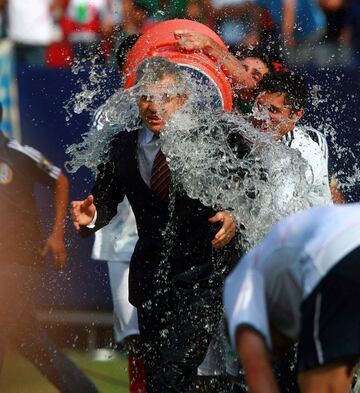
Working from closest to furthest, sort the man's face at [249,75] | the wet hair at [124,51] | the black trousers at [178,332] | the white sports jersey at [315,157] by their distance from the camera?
1. the black trousers at [178,332]
2. the white sports jersey at [315,157]
3. the man's face at [249,75]
4. the wet hair at [124,51]

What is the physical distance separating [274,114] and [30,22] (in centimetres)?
318

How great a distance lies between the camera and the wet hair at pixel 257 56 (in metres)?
6.30

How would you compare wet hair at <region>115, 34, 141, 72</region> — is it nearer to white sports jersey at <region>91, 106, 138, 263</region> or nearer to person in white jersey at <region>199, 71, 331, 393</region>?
person in white jersey at <region>199, 71, 331, 393</region>

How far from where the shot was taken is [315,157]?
18.2 feet

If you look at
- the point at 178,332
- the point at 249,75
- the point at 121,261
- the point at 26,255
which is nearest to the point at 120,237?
the point at 121,261

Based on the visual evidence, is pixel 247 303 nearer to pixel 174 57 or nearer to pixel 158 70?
pixel 158 70

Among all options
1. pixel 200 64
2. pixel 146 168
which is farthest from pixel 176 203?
pixel 200 64

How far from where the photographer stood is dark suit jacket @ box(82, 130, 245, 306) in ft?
16.5

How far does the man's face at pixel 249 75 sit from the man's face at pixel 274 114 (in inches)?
5.3

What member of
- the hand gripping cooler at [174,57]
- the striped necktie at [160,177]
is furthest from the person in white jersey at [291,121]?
the striped necktie at [160,177]

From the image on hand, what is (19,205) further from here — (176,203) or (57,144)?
(176,203)

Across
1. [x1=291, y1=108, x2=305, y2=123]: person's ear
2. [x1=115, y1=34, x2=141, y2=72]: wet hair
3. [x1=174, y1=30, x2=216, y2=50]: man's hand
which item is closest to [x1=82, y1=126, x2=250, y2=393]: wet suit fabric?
[x1=174, y1=30, x2=216, y2=50]: man's hand

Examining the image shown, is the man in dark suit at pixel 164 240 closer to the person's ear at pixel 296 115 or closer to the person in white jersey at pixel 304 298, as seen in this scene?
the person's ear at pixel 296 115

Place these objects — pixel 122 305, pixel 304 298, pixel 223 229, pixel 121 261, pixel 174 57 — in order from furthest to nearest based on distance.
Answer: pixel 121 261
pixel 122 305
pixel 174 57
pixel 223 229
pixel 304 298
